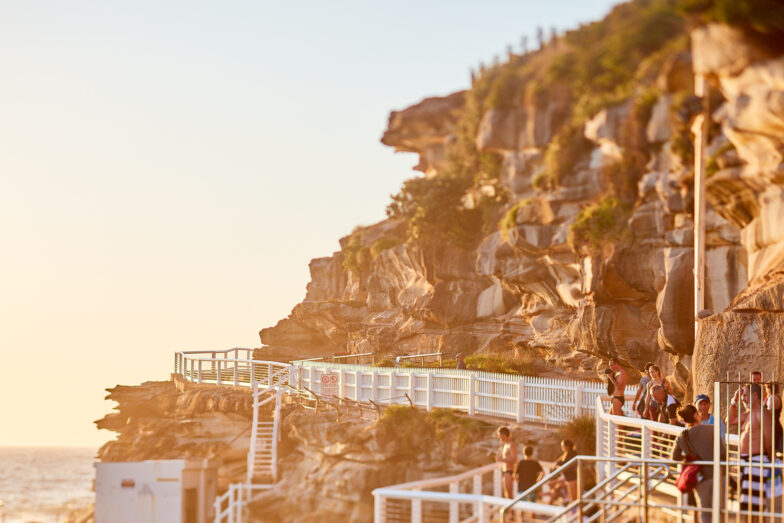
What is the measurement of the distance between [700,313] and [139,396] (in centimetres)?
2698

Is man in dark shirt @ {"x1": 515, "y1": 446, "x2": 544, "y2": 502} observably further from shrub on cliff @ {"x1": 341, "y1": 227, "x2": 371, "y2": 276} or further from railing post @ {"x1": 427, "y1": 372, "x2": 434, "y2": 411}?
shrub on cliff @ {"x1": 341, "y1": 227, "x2": 371, "y2": 276}

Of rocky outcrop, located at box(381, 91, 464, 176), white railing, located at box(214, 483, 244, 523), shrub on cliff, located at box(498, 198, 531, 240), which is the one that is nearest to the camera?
white railing, located at box(214, 483, 244, 523)

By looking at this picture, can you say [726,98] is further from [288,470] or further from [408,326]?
[408,326]

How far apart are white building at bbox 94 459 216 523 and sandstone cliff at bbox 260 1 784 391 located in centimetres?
1189

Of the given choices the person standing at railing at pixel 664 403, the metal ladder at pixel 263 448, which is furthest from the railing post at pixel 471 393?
the person standing at railing at pixel 664 403

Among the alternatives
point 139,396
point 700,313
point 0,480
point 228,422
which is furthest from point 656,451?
point 0,480

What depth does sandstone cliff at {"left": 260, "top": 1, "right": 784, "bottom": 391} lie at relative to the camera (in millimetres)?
14211

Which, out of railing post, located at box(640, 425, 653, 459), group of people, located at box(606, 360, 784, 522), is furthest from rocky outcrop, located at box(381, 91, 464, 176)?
group of people, located at box(606, 360, 784, 522)

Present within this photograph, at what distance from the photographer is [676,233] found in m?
27.1

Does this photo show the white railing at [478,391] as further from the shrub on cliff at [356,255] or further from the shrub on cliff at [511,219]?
the shrub on cliff at [356,255]

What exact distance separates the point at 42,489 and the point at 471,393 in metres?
58.9

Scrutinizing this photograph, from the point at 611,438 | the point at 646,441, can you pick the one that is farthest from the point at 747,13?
the point at 611,438

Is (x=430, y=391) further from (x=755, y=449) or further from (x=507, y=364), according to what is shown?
(x=755, y=449)

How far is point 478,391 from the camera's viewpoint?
86.4ft
